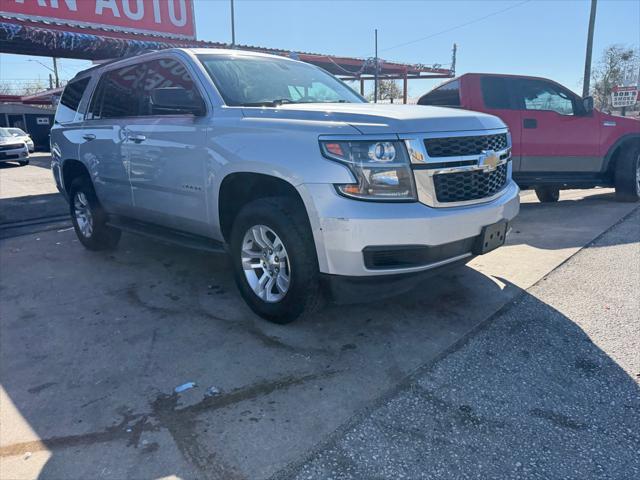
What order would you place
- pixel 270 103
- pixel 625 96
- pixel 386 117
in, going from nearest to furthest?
pixel 386 117 → pixel 270 103 → pixel 625 96

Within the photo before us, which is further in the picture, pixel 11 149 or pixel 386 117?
pixel 11 149

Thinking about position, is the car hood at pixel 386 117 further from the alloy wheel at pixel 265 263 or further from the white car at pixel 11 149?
the white car at pixel 11 149

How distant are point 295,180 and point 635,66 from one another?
78.2 feet

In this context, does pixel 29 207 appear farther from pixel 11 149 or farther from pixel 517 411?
pixel 11 149

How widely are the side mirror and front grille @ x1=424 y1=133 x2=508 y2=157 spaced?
5.85 ft

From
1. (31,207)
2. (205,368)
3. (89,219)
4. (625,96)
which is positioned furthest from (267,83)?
(625,96)

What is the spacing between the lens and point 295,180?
306 centimetres

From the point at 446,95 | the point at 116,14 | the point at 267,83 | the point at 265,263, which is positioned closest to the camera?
the point at 265,263

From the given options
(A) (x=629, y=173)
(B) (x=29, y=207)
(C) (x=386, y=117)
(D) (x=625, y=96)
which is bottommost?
(B) (x=29, y=207)

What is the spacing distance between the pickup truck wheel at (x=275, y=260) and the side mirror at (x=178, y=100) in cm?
92

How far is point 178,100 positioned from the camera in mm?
3658

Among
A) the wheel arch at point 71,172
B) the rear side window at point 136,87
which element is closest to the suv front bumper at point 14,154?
the wheel arch at point 71,172

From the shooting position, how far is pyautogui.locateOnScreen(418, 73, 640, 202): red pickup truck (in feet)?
23.5

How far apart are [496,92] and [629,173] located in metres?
2.44
